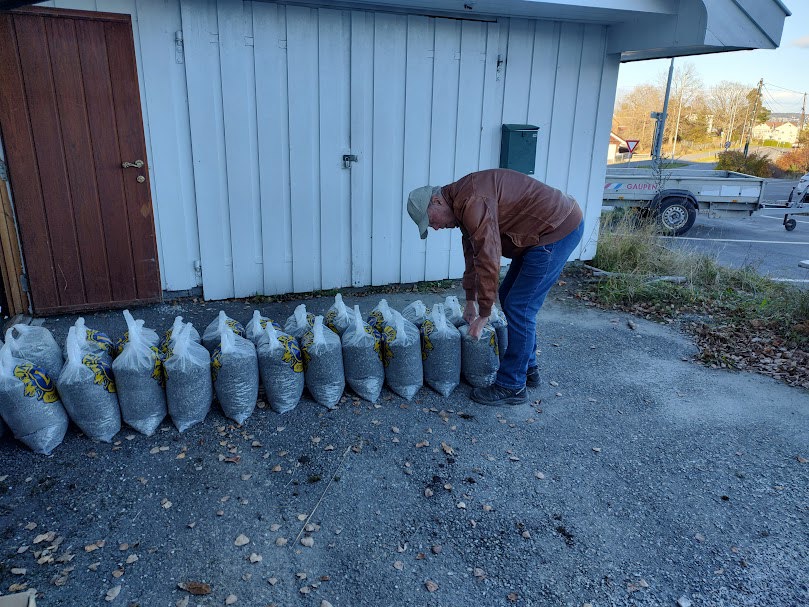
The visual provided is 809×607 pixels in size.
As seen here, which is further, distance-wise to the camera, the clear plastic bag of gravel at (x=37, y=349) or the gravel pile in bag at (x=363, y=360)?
the gravel pile in bag at (x=363, y=360)

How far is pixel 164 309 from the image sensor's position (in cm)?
553

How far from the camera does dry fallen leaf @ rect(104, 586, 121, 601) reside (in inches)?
94.7

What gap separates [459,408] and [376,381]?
61 cm

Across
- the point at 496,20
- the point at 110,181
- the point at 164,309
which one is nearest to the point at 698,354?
the point at 496,20

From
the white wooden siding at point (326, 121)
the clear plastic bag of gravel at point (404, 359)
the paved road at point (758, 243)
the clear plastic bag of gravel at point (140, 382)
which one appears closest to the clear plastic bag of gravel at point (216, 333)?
the clear plastic bag of gravel at point (140, 382)

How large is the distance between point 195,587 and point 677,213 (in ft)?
36.7

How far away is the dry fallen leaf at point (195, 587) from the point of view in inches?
96.2

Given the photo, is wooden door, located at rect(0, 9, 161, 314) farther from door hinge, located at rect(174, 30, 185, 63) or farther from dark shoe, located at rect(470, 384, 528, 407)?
dark shoe, located at rect(470, 384, 528, 407)

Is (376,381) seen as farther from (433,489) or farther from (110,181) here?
(110,181)

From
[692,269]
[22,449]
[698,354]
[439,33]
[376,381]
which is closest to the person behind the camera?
[22,449]

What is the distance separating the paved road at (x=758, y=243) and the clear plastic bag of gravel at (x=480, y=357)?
4647mm

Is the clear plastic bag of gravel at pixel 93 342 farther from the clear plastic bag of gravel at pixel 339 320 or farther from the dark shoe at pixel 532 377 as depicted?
the dark shoe at pixel 532 377

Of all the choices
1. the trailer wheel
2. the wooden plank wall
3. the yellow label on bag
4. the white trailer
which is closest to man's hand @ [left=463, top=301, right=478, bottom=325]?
the yellow label on bag

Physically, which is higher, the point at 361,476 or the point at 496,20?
the point at 496,20
